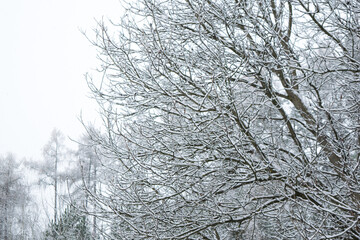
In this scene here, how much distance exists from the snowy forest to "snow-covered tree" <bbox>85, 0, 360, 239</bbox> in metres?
0.03

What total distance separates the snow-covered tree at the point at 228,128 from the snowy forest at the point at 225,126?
0.09 ft

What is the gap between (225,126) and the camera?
8.16 ft

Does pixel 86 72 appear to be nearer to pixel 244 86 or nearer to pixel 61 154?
pixel 244 86

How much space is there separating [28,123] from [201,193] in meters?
121

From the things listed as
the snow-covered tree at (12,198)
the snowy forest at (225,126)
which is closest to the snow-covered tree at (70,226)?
the snowy forest at (225,126)

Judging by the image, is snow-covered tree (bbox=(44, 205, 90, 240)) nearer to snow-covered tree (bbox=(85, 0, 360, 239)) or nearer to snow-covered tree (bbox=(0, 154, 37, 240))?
snow-covered tree (bbox=(85, 0, 360, 239))

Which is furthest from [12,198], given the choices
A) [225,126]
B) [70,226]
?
[225,126]

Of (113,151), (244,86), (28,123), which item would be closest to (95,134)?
(113,151)

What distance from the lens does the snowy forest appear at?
290cm

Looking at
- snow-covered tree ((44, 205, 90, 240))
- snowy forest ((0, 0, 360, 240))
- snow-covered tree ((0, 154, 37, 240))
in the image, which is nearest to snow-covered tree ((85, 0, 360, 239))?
snowy forest ((0, 0, 360, 240))

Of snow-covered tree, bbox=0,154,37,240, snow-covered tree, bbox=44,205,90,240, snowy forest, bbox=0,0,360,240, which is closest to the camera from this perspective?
snowy forest, bbox=0,0,360,240

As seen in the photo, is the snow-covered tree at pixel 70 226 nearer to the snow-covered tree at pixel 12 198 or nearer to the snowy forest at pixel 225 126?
the snowy forest at pixel 225 126

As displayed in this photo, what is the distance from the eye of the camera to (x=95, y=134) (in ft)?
13.0

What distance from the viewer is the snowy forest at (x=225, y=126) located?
2896mm
